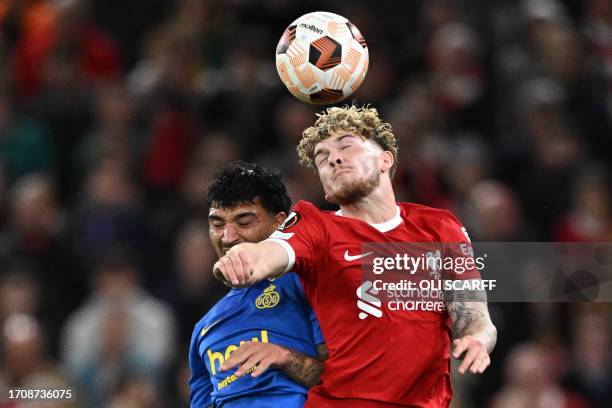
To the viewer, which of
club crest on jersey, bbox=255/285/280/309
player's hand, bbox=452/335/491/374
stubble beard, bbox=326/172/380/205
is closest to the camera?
player's hand, bbox=452/335/491/374

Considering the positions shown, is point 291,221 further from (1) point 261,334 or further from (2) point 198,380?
(2) point 198,380

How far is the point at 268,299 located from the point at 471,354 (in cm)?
108

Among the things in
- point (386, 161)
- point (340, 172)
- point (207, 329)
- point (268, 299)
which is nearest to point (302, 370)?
point (268, 299)

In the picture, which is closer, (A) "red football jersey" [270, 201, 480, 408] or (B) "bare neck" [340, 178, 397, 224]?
(A) "red football jersey" [270, 201, 480, 408]

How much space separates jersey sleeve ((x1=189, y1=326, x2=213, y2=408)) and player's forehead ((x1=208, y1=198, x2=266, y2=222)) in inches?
21.5

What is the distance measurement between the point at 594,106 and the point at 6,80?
16.5 ft

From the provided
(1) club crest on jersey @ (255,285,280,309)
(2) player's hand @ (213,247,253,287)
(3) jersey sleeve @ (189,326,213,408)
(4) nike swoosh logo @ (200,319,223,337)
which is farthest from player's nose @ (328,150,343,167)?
(3) jersey sleeve @ (189,326,213,408)

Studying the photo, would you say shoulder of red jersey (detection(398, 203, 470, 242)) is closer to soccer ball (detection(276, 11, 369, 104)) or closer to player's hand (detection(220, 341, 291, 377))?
soccer ball (detection(276, 11, 369, 104))

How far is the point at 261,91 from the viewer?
1034cm

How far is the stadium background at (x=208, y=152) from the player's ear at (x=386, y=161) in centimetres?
298

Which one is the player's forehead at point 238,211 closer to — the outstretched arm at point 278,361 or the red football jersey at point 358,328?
the red football jersey at point 358,328

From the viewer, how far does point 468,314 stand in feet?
17.1

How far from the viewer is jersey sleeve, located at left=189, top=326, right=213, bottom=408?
5.75 m

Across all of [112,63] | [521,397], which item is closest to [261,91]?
[112,63]
